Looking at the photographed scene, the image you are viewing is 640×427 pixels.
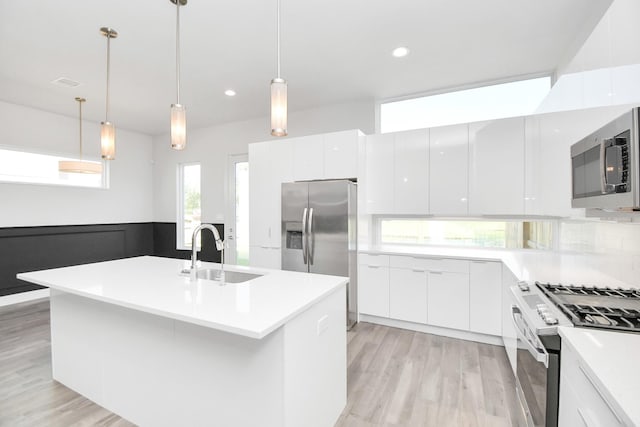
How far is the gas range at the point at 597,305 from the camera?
1.22 m

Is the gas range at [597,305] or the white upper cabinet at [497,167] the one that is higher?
the white upper cabinet at [497,167]

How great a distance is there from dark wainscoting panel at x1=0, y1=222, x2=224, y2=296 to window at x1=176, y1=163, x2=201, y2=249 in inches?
5.9

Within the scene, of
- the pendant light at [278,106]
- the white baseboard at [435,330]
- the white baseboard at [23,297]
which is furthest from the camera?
the white baseboard at [23,297]

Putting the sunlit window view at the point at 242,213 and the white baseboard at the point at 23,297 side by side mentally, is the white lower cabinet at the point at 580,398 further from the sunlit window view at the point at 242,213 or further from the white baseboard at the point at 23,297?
the white baseboard at the point at 23,297

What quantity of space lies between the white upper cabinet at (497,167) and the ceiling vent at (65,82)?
179 inches

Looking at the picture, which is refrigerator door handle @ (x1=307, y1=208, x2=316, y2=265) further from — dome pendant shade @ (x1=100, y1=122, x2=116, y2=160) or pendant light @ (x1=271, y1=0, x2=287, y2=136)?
dome pendant shade @ (x1=100, y1=122, x2=116, y2=160)

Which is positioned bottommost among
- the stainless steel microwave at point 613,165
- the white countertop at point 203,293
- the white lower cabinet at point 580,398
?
the white lower cabinet at point 580,398

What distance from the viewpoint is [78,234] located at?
4934mm

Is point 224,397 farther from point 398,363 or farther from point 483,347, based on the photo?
point 483,347

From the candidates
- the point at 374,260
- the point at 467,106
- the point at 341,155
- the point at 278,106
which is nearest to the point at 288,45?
the point at 341,155

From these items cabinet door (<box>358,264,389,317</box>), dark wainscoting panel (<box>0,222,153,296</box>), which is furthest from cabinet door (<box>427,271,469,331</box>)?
dark wainscoting panel (<box>0,222,153,296</box>)

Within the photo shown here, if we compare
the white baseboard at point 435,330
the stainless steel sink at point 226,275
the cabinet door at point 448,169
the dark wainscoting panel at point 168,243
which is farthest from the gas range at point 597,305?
the dark wainscoting panel at point 168,243

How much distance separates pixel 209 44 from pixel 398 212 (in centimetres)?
262

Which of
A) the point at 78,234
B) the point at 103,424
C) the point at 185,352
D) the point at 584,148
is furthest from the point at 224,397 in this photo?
the point at 78,234
